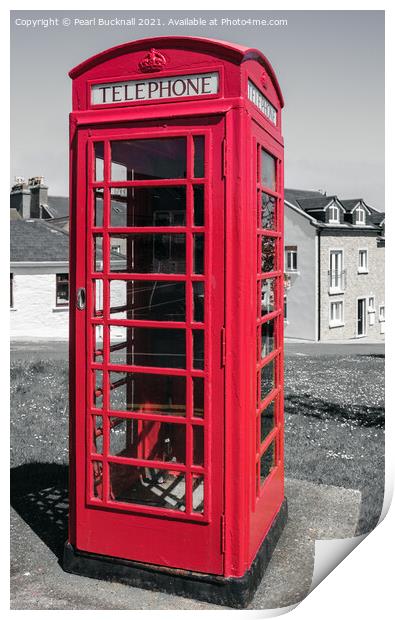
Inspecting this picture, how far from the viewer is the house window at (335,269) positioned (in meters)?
12.0

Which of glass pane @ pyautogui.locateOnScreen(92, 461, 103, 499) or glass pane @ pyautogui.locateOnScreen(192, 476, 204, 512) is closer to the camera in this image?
glass pane @ pyautogui.locateOnScreen(192, 476, 204, 512)

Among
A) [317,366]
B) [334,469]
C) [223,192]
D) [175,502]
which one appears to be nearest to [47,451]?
[334,469]

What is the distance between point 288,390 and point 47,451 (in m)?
3.34

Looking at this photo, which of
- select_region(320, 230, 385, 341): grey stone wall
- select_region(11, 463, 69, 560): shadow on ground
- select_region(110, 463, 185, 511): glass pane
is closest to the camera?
select_region(110, 463, 185, 511): glass pane

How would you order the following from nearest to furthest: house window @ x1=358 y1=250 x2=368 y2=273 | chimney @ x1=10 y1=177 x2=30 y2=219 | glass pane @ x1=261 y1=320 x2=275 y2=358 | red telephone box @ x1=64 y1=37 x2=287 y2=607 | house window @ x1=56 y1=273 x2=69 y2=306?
red telephone box @ x1=64 y1=37 x2=287 y2=607 → glass pane @ x1=261 y1=320 x2=275 y2=358 → house window @ x1=56 y1=273 x2=69 y2=306 → chimney @ x1=10 y1=177 x2=30 y2=219 → house window @ x1=358 y1=250 x2=368 y2=273

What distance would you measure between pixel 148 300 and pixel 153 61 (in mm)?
1051

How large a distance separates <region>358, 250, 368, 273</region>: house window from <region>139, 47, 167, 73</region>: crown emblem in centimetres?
647

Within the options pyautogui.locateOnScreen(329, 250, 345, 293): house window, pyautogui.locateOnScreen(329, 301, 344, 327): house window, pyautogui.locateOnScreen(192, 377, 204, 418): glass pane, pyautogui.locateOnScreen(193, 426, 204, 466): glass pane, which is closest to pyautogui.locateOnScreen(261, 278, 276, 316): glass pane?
pyautogui.locateOnScreen(192, 377, 204, 418): glass pane

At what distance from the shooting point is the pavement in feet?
10.1

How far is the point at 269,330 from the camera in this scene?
350 centimetres

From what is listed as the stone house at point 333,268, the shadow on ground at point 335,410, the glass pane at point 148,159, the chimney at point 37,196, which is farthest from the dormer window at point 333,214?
the glass pane at point 148,159

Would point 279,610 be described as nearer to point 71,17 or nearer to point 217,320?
point 217,320

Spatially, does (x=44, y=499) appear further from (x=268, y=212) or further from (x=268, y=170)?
(x=268, y=170)

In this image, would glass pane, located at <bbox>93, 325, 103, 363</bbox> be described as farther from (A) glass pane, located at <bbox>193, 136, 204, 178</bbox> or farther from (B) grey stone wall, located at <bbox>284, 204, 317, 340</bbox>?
(B) grey stone wall, located at <bbox>284, 204, 317, 340</bbox>
